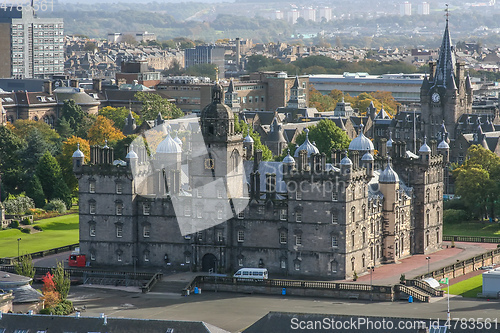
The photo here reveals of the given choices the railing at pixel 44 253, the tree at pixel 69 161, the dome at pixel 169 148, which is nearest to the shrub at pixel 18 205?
the tree at pixel 69 161

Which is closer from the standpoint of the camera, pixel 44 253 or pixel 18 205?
→ pixel 44 253

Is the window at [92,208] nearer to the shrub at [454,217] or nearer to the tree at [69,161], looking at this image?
the tree at [69,161]

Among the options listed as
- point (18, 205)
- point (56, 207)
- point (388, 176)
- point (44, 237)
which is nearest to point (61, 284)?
point (388, 176)

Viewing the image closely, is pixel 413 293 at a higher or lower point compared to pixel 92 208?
lower

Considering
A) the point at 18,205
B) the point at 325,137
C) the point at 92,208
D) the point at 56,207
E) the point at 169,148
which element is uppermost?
the point at 169,148

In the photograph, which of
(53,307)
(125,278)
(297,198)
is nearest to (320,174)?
(297,198)

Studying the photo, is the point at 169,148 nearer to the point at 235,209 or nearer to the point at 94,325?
the point at 235,209
